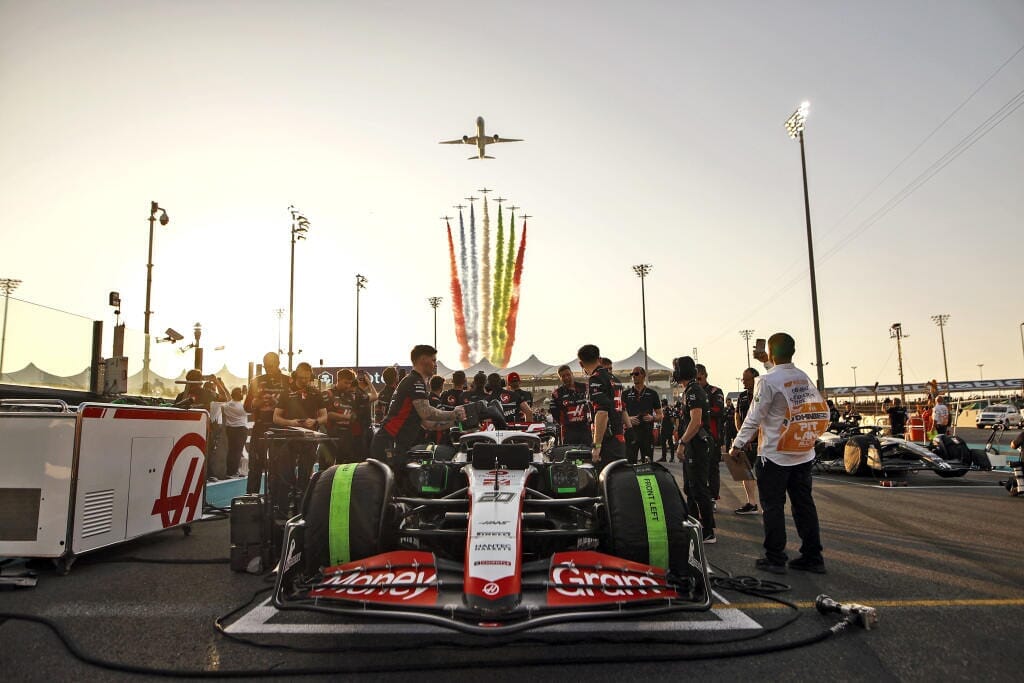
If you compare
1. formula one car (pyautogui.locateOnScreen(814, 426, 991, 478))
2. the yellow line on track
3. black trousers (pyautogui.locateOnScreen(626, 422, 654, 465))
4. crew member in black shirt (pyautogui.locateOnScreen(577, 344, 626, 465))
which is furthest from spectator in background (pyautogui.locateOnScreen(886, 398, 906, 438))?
the yellow line on track

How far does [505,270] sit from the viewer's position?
144ft

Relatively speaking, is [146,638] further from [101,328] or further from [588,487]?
[101,328]

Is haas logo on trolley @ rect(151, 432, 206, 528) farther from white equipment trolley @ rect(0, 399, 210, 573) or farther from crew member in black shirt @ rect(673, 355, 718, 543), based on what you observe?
crew member in black shirt @ rect(673, 355, 718, 543)

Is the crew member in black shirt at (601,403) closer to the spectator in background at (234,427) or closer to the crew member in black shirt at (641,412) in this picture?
the crew member in black shirt at (641,412)

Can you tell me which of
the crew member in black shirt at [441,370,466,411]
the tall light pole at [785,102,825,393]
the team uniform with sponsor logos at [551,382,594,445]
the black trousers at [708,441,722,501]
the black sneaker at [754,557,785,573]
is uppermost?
the tall light pole at [785,102,825,393]

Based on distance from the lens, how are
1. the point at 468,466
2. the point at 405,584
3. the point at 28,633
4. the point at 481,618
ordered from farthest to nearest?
1. the point at 468,466
2. the point at 28,633
3. the point at 405,584
4. the point at 481,618

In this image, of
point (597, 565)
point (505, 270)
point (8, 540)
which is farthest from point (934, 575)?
point (505, 270)

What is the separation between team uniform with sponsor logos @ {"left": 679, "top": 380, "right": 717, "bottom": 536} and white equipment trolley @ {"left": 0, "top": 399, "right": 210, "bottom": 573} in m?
5.25

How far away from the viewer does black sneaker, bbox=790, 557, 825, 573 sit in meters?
4.94

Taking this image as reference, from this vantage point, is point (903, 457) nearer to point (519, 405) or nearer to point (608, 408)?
point (519, 405)

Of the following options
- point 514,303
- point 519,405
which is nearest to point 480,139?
point 514,303

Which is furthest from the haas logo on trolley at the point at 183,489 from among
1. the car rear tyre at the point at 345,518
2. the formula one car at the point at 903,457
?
the formula one car at the point at 903,457

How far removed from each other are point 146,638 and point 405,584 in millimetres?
1608

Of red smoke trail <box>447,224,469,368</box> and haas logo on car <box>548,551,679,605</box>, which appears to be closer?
haas logo on car <box>548,551,679,605</box>
